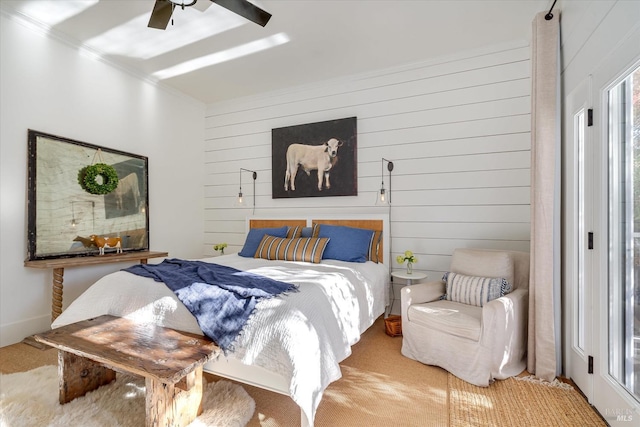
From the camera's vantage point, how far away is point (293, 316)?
1.68 metres

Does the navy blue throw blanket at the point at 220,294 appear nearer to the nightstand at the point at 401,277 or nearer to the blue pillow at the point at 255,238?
the blue pillow at the point at 255,238

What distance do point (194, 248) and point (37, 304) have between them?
1943 millimetres

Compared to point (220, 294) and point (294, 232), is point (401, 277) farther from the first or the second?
point (220, 294)

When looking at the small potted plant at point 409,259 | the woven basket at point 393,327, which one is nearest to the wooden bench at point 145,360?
the woven basket at point 393,327

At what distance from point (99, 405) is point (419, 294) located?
2336 millimetres

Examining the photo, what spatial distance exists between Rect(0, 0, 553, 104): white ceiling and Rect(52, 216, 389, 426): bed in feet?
7.34

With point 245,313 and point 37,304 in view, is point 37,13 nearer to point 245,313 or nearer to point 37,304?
point 37,304

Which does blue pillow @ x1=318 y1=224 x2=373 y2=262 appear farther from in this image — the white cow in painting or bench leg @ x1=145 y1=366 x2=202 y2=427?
bench leg @ x1=145 y1=366 x2=202 y2=427

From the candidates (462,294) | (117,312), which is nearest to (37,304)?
(117,312)

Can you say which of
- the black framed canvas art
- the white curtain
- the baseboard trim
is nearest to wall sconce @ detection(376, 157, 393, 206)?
the black framed canvas art

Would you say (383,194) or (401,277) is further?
(383,194)

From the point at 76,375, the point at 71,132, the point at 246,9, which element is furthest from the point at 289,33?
the point at 76,375

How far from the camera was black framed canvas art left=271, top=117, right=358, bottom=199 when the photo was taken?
3844 mm

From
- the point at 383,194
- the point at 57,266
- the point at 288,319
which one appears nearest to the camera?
the point at 288,319
